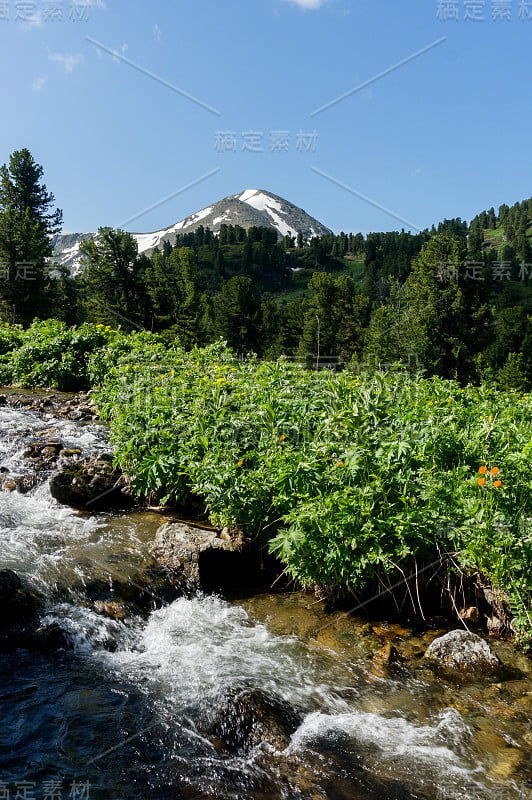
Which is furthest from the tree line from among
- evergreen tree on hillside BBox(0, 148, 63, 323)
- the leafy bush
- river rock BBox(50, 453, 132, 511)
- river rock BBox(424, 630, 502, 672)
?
river rock BBox(424, 630, 502, 672)

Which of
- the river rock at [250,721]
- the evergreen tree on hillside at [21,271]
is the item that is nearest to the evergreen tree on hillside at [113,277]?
the evergreen tree on hillside at [21,271]

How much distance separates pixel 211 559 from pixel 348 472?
2154 millimetres

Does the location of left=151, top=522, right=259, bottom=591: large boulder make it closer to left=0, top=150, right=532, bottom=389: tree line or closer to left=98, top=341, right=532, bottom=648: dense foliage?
left=98, top=341, right=532, bottom=648: dense foliage

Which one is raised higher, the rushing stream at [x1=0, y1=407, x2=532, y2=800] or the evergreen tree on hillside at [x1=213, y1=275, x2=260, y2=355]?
the evergreen tree on hillside at [x1=213, y1=275, x2=260, y2=355]

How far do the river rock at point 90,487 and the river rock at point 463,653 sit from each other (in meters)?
5.28

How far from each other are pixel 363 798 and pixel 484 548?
96.3 inches

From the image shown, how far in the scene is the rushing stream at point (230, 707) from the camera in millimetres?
3691

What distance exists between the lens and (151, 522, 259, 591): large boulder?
6582 millimetres

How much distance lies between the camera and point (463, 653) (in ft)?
16.7

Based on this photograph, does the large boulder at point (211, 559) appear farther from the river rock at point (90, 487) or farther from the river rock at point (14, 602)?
the river rock at point (90, 487)

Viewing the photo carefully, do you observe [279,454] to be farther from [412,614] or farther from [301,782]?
[301,782]

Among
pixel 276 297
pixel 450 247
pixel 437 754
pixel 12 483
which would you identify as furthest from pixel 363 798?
pixel 276 297

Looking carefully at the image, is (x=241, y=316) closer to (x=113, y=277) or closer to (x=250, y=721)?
(x=113, y=277)

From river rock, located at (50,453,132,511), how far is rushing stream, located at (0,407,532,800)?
77.6 inches
